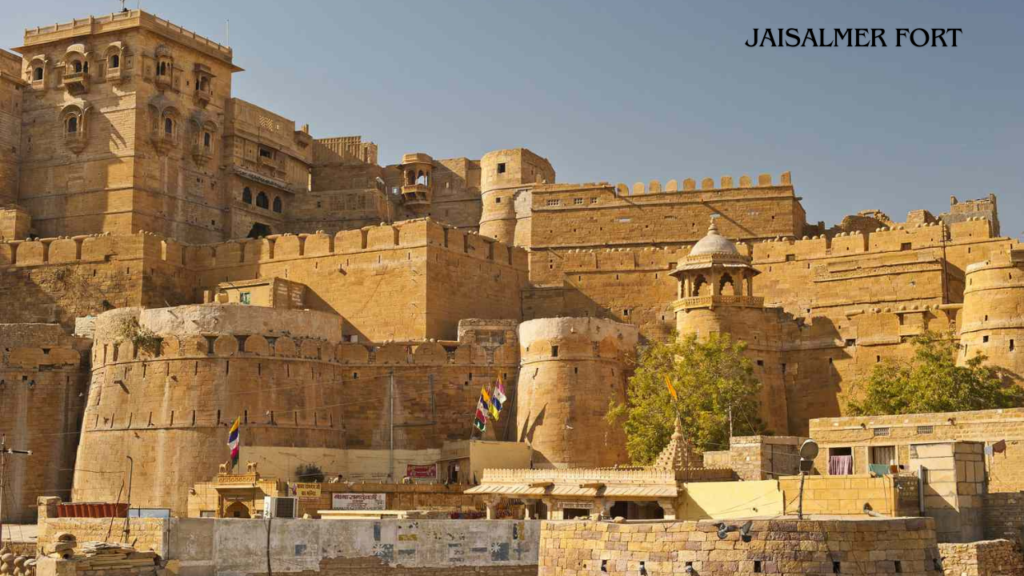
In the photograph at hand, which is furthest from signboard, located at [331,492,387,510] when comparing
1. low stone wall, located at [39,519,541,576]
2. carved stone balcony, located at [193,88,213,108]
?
carved stone balcony, located at [193,88,213,108]

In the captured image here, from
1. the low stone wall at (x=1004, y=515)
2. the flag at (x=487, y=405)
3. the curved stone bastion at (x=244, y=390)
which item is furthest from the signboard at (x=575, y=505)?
the low stone wall at (x=1004, y=515)

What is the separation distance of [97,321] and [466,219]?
64.8 feet

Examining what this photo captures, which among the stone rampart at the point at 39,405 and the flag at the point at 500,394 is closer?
the flag at the point at 500,394

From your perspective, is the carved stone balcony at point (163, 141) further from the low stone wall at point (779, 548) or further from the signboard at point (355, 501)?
the low stone wall at point (779, 548)

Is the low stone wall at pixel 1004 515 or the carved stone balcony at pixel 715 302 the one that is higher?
the carved stone balcony at pixel 715 302

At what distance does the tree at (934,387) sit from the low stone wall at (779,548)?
18.3 metres

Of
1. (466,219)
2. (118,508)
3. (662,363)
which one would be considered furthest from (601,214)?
(118,508)

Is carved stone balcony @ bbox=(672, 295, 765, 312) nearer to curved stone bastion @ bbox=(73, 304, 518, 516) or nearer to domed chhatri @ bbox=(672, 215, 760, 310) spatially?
domed chhatri @ bbox=(672, 215, 760, 310)

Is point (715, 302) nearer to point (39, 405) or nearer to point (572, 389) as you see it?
point (572, 389)

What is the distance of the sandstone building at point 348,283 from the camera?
3747 centimetres

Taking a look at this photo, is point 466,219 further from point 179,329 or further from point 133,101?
point 179,329

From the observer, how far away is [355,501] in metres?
32.6

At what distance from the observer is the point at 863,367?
39.9 meters

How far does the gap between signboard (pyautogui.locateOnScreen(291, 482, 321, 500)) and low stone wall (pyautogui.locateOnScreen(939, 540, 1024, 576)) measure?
16.2 meters
